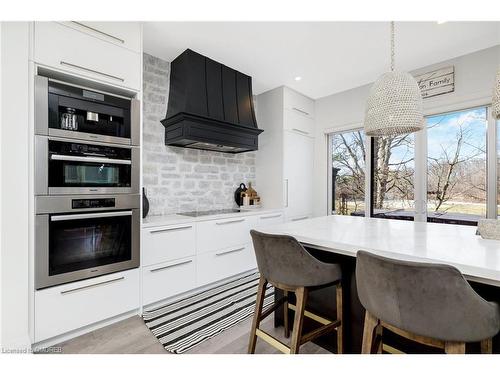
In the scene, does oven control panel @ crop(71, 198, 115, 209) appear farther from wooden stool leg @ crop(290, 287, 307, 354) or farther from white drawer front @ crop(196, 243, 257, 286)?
wooden stool leg @ crop(290, 287, 307, 354)

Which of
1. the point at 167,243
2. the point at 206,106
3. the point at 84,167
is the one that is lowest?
the point at 167,243

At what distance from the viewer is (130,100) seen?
81.4 inches

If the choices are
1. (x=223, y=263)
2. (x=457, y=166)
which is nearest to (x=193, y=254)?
(x=223, y=263)

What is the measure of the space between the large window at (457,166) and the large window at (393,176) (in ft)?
0.73

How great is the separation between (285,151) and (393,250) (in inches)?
102

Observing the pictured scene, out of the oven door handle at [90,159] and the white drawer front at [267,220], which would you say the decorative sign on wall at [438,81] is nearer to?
the white drawer front at [267,220]

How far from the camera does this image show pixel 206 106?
282cm

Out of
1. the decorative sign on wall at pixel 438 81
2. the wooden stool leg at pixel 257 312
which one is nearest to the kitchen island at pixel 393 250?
the wooden stool leg at pixel 257 312

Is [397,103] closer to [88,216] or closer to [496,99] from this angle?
[496,99]

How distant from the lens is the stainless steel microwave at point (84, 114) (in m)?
1.68

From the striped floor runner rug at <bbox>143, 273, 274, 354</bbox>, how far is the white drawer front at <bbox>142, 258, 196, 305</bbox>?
12cm

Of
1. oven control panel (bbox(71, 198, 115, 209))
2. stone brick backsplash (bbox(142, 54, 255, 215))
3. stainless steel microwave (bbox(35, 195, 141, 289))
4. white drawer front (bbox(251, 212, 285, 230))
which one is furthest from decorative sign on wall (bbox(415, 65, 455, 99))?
oven control panel (bbox(71, 198, 115, 209))
